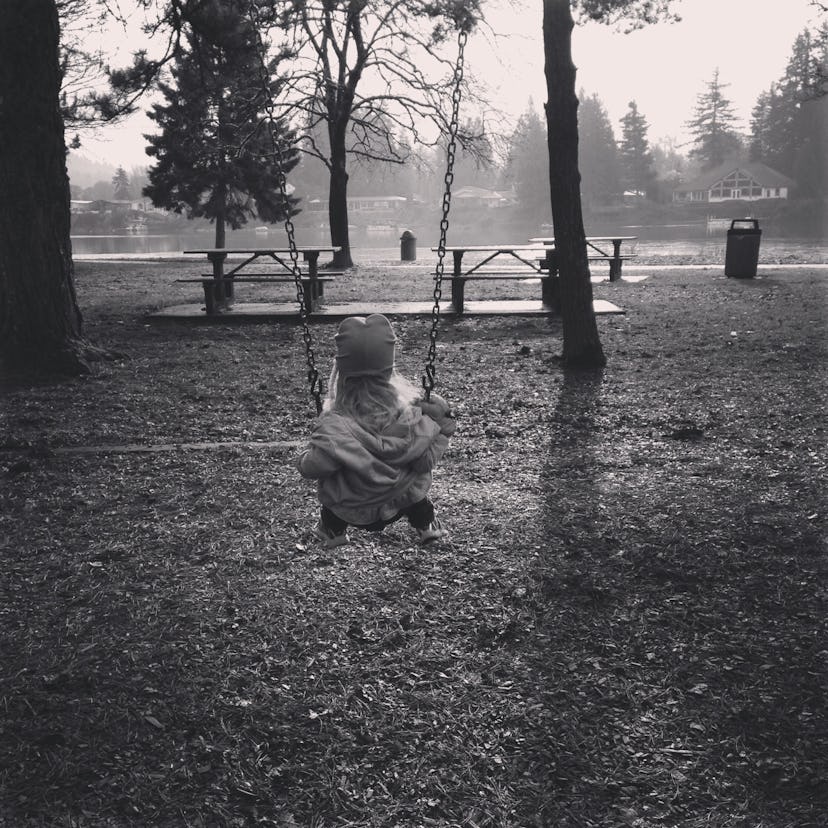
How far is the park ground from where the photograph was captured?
2.55m

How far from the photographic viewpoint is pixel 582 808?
2.44 meters

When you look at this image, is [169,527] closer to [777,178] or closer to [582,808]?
[582,808]

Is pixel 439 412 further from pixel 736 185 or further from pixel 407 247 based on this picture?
pixel 736 185

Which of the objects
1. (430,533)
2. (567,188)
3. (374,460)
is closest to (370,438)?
(374,460)

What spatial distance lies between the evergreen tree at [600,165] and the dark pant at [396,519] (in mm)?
67760

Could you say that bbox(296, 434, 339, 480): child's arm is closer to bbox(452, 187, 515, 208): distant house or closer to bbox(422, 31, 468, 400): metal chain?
bbox(422, 31, 468, 400): metal chain

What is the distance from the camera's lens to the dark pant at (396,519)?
10.8 ft

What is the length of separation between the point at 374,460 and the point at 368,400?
0.25m

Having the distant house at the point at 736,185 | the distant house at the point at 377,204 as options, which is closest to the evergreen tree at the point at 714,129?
the distant house at the point at 736,185

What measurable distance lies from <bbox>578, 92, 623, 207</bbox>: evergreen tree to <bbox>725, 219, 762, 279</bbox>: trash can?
5371cm

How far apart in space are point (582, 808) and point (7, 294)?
725cm

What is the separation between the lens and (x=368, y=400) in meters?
3.25

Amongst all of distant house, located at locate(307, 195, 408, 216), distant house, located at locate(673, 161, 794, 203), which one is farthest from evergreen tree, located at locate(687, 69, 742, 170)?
distant house, located at locate(307, 195, 408, 216)

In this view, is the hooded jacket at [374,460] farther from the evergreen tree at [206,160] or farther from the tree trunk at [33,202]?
the evergreen tree at [206,160]
